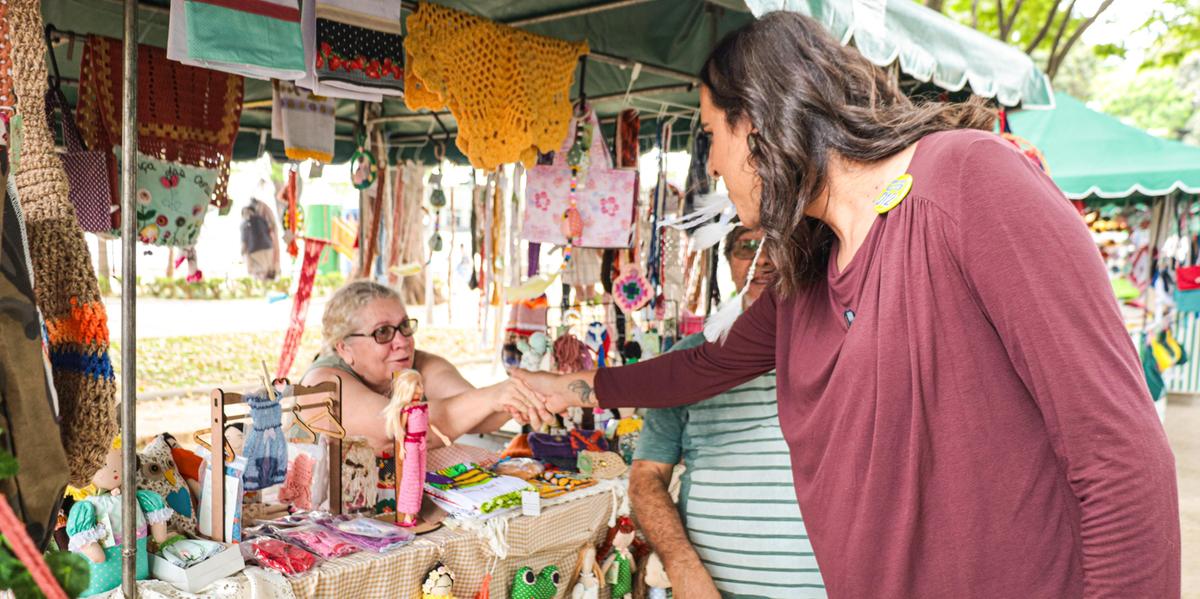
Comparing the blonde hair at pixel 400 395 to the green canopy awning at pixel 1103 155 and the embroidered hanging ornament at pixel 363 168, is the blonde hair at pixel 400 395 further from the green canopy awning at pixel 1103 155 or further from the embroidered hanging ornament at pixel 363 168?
the green canopy awning at pixel 1103 155

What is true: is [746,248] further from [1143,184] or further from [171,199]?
[1143,184]

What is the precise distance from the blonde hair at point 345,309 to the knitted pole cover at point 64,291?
1977 mm

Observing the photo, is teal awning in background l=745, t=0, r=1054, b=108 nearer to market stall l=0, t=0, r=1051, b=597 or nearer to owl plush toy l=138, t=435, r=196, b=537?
market stall l=0, t=0, r=1051, b=597

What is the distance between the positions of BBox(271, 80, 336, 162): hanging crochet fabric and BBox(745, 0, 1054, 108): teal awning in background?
2489 millimetres

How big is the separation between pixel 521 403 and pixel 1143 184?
7.23 metres

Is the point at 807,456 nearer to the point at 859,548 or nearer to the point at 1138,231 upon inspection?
the point at 859,548

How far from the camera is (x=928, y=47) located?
2.97 meters

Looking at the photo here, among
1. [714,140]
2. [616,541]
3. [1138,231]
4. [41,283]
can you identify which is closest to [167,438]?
[41,283]

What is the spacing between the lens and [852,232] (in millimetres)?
1347

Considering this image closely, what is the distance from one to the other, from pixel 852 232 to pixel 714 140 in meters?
0.32

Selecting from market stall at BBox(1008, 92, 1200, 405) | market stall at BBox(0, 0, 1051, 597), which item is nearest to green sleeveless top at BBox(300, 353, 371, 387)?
market stall at BBox(0, 0, 1051, 597)

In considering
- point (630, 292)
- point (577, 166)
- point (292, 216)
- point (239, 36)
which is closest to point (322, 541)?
point (239, 36)

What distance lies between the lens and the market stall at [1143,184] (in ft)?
24.5

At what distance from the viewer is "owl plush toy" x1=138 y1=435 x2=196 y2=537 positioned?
2.02 m
